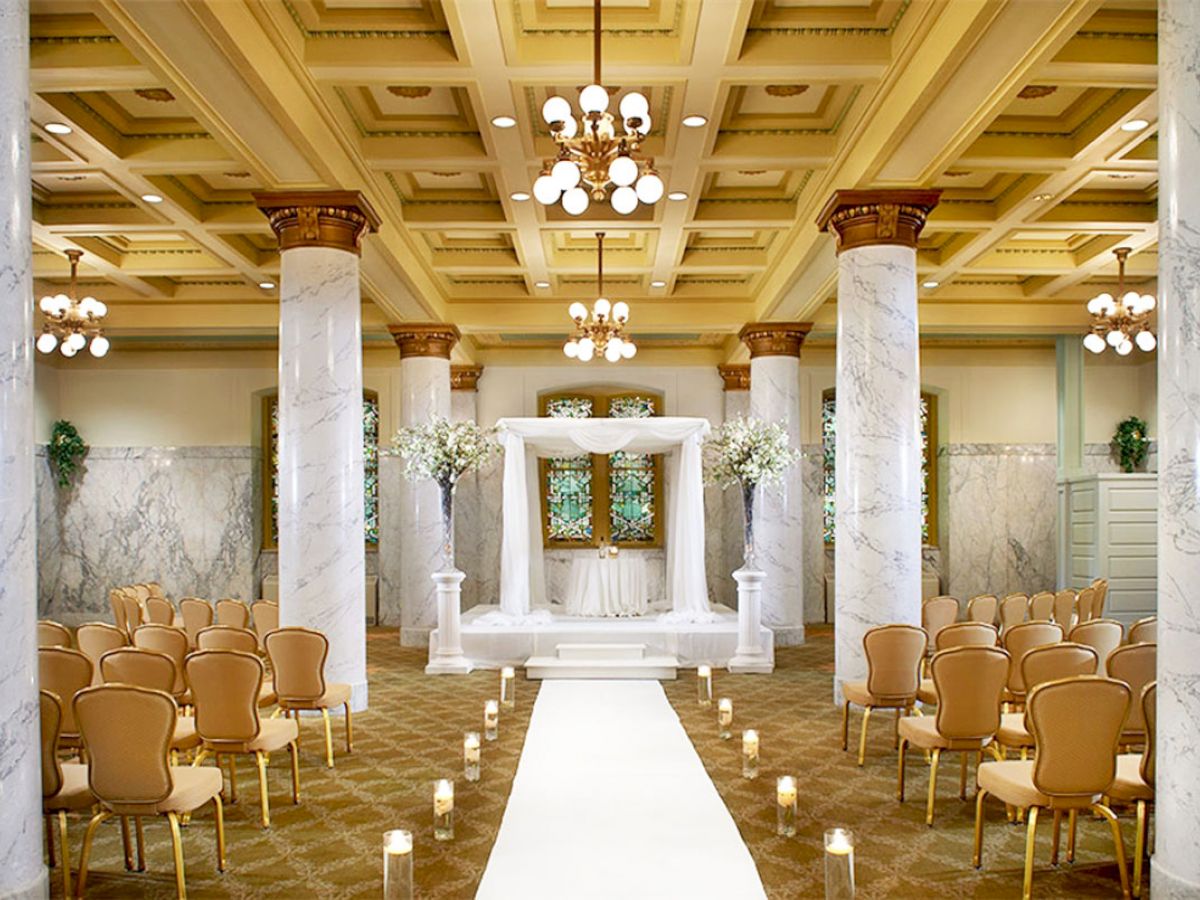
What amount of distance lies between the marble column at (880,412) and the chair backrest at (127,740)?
18.4 ft

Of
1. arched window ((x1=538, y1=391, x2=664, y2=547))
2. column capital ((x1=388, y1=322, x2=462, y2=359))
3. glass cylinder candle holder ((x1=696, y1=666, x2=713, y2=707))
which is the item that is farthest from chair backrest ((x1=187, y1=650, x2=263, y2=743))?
arched window ((x1=538, y1=391, x2=664, y2=547))

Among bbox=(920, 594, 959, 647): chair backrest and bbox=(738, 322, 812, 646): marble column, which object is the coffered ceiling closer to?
bbox=(738, 322, 812, 646): marble column

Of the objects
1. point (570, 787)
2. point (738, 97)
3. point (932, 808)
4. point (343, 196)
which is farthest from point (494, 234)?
point (932, 808)

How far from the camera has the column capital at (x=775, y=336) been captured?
13875 millimetres

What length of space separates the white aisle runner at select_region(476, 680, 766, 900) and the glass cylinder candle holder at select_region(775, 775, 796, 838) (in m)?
0.26

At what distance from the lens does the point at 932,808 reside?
5891mm

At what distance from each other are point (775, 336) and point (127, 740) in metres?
10.6

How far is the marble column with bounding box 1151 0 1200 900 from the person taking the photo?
4.24 meters

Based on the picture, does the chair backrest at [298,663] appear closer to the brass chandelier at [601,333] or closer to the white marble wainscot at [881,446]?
the white marble wainscot at [881,446]

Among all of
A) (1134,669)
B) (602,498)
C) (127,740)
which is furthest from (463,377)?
(127,740)

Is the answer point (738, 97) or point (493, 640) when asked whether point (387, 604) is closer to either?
point (493, 640)

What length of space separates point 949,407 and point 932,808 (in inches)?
477

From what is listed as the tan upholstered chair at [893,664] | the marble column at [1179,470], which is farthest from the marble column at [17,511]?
the marble column at [1179,470]

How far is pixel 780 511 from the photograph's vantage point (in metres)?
14.0
